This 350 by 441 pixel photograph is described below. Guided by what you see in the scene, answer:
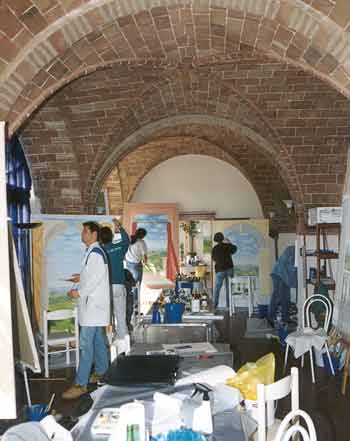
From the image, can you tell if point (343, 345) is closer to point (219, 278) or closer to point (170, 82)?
point (170, 82)

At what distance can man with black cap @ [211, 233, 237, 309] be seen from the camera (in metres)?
8.85

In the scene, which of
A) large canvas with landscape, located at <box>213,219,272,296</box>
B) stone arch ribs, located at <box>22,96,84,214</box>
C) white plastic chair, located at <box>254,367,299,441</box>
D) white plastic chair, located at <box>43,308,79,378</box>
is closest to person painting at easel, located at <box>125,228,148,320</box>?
stone arch ribs, located at <box>22,96,84,214</box>

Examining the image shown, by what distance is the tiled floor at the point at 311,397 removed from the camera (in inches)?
151

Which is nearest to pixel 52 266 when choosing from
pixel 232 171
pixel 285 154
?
pixel 285 154

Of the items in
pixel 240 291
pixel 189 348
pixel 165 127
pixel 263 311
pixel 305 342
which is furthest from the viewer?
pixel 240 291

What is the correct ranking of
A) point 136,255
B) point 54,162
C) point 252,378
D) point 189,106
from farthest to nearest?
point 136,255 → point 189,106 → point 54,162 → point 252,378

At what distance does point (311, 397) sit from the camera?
4.51 metres

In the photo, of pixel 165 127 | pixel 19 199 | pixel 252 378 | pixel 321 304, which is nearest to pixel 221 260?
pixel 165 127

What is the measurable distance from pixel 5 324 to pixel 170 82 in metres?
4.44

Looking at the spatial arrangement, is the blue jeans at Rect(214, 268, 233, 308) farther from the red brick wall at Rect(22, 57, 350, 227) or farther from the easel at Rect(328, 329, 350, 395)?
the easel at Rect(328, 329, 350, 395)

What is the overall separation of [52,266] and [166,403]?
378cm

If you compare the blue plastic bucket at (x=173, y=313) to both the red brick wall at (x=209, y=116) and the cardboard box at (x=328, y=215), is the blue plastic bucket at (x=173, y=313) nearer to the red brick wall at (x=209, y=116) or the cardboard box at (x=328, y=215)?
the cardboard box at (x=328, y=215)

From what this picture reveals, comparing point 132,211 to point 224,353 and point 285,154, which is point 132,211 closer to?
point 285,154

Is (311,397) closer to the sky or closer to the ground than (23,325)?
closer to the ground
